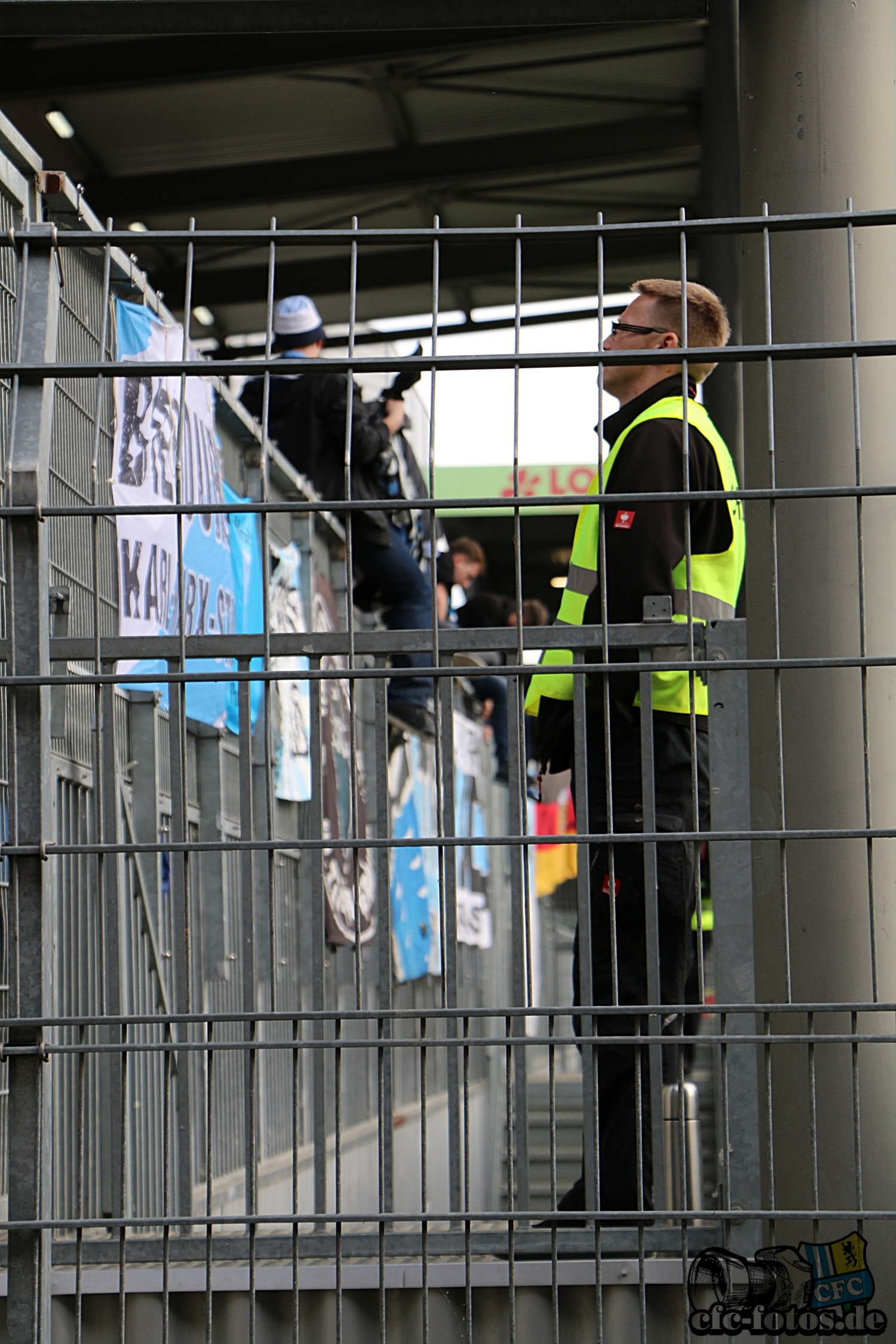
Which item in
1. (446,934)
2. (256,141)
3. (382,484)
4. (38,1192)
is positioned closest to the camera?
(38,1192)

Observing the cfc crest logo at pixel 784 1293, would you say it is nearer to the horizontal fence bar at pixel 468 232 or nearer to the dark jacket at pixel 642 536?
the dark jacket at pixel 642 536

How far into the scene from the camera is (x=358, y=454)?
8.13 m

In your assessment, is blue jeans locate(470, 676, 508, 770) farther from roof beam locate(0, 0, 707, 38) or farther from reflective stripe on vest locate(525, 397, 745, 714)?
reflective stripe on vest locate(525, 397, 745, 714)

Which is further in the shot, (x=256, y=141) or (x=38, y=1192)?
(x=256, y=141)

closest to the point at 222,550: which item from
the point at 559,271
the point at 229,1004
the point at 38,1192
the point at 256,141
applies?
the point at 229,1004

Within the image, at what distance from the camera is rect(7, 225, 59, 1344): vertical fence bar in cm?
296

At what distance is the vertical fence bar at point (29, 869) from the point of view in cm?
296

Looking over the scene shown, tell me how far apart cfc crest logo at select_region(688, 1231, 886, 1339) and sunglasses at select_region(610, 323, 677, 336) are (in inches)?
93.0

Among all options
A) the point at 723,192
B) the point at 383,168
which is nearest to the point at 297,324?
the point at 723,192

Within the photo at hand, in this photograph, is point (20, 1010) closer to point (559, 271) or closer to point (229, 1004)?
point (229, 1004)

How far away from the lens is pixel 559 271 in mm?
14680

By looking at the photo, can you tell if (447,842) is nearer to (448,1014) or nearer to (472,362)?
(448,1014)

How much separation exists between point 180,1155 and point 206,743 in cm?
260

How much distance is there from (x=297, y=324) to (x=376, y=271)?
19.9 feet
